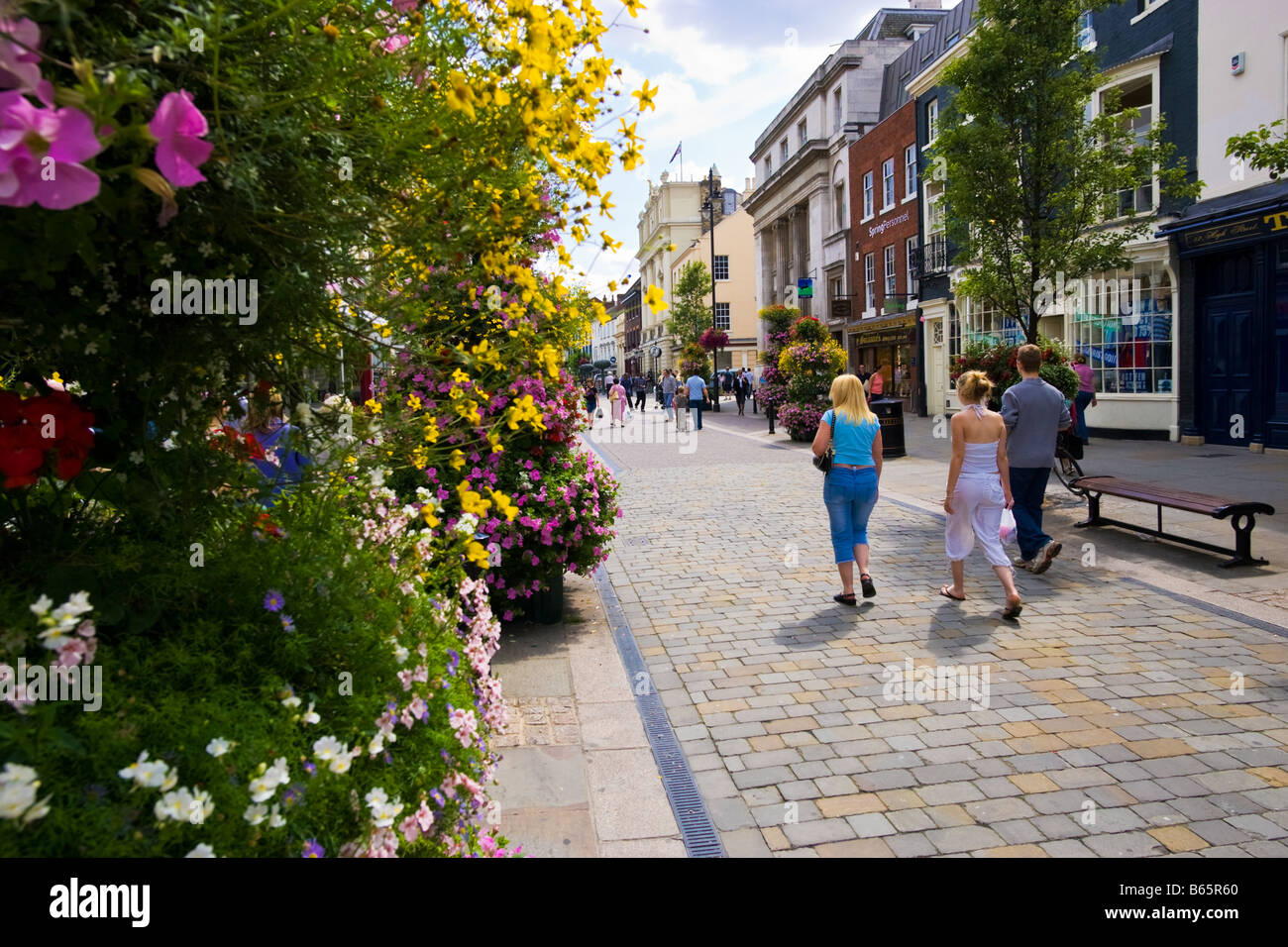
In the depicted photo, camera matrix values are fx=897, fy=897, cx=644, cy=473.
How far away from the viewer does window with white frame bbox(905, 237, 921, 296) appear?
31219mm

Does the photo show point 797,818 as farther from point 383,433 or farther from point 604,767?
point 383,433

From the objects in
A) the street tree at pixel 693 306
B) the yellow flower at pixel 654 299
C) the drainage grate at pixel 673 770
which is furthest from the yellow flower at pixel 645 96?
the street tree at pixel 693 306

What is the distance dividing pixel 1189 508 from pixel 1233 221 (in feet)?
36.2

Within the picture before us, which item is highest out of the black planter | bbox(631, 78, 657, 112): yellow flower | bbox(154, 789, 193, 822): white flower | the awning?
the awning

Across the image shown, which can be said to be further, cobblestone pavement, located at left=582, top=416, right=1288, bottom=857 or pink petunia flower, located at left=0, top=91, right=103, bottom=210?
cobblestone pavement, located at left=582, top=416, right=1288, bottom=857

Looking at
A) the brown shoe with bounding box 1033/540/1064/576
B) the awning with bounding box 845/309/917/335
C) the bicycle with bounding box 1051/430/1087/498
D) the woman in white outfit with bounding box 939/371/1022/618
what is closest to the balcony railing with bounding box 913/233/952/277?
the awning with bounding box 845/309/917/335

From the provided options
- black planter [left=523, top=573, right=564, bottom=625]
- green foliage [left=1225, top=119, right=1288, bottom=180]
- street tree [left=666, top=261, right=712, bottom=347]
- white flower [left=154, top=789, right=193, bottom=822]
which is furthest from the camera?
street tree [left=666, top=261, right=712, bottom=347]

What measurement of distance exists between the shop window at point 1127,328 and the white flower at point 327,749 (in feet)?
66.7

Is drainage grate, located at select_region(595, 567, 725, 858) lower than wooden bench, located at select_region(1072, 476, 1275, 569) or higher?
lower

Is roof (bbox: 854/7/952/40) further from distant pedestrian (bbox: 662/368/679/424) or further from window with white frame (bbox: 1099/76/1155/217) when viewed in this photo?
window with white frame (bbox: 1099/76/1155/217)

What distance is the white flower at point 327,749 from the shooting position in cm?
191

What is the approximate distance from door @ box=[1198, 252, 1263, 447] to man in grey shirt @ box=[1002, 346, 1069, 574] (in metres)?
10.8

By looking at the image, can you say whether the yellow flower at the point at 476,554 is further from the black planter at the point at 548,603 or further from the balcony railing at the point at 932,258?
the balcony railing at the point at 932,258

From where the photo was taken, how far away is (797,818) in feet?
12.5
